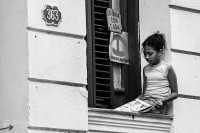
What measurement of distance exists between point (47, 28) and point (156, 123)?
2.23 meters

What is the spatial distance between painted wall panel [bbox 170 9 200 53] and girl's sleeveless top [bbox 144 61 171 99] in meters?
0.44

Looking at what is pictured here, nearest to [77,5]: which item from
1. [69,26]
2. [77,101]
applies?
[69,26]

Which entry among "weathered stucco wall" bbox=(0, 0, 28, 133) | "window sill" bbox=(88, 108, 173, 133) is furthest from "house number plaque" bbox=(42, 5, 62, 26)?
"window sill" bbox=(88, 108, 173, 133)

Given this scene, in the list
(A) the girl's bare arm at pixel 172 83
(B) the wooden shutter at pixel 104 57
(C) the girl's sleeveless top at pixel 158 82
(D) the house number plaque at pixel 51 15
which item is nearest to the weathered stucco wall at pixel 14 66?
(D) the house number plaque at pixel 51 15

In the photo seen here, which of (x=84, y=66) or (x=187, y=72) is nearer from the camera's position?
(x=84, y=66)

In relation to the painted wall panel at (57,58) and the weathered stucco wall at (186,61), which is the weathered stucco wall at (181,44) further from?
the painted wall panel at (57,58)

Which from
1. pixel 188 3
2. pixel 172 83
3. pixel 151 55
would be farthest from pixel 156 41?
pixel 188 3

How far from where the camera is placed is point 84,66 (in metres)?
14.8

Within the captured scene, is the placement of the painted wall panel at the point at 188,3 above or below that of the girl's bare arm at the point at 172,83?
above

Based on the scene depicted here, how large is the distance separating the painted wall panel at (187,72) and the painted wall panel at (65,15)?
1671mm

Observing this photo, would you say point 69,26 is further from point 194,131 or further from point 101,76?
point 194,131

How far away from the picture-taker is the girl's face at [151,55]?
15.5 m

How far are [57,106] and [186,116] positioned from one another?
2.29 metres

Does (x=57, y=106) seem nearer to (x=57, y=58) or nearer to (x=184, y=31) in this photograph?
(x=57, y=58)
